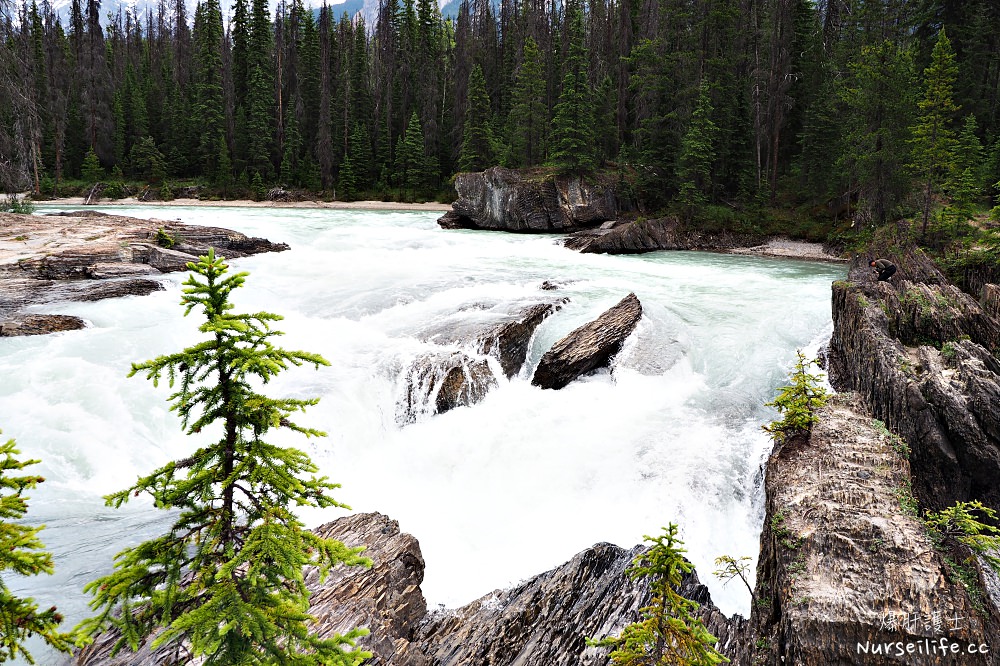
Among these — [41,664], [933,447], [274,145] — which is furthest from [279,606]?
[274,145]

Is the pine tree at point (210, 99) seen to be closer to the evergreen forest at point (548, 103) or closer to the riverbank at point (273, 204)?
the evergreen forest at point (548, 103)

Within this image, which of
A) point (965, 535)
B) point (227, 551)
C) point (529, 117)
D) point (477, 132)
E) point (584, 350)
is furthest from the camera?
point (477, 132)

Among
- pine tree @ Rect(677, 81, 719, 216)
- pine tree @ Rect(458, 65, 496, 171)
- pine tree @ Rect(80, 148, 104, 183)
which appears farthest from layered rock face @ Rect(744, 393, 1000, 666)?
pine tree @ Rect(80, 148, 104, 183)

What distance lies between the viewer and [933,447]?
290 inches

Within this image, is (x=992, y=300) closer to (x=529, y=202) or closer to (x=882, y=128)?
(x=882, y=128)

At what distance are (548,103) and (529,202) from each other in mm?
16283

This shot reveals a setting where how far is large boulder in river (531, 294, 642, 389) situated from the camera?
11.2 metres

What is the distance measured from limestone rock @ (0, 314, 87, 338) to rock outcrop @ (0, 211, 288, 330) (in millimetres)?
166

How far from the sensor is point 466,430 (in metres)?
9.92

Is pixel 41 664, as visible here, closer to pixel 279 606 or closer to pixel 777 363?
pixel 279 606

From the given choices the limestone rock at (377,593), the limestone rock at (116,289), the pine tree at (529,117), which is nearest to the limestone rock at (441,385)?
the limestone rock at (377,593)

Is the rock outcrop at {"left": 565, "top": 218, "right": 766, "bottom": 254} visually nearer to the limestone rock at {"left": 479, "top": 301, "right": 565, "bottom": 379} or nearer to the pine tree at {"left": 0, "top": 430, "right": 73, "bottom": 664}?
the limestone rock at {"left": 479, "top": 301, "right": 565, "bottom": 379}

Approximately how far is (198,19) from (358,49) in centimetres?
2403

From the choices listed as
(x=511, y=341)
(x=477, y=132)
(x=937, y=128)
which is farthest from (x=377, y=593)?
(x=477, y=132)
